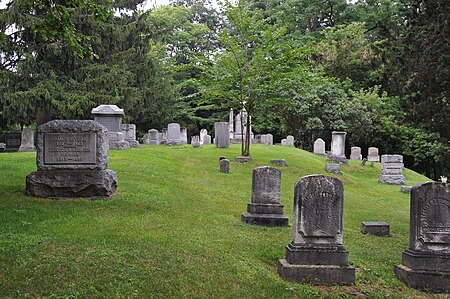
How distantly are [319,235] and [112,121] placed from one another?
15744 millimetres

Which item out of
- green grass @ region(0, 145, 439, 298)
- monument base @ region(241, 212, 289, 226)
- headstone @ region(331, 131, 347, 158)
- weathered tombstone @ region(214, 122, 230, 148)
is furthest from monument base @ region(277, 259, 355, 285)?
headstone @ region(331, 131, 347, 158)

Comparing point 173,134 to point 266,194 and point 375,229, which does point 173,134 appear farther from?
point 375,229

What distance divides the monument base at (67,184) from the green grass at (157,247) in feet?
0.99

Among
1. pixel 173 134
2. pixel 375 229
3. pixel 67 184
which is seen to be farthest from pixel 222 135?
pixel 375 229

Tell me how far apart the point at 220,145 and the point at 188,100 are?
20681 millimetres

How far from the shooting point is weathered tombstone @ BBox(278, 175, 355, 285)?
615cm

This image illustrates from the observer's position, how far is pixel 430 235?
6402 millimetres

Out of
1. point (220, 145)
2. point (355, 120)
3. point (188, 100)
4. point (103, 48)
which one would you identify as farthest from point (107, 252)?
point (188, 100)

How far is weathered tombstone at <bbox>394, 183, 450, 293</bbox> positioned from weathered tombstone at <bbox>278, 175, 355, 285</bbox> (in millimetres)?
1059

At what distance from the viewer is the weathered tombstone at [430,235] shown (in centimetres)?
632

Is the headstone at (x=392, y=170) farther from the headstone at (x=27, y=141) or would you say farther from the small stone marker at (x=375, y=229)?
the headstone at (x=27, y=141)

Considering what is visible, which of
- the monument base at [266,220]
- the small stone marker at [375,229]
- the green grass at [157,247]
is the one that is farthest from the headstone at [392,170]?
the monument base at [266,220]

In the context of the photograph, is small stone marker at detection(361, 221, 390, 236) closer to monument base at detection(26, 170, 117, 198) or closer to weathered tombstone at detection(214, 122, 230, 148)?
monument base at detection(26, 170, 117, 198)

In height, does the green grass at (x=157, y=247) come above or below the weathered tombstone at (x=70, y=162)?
below
